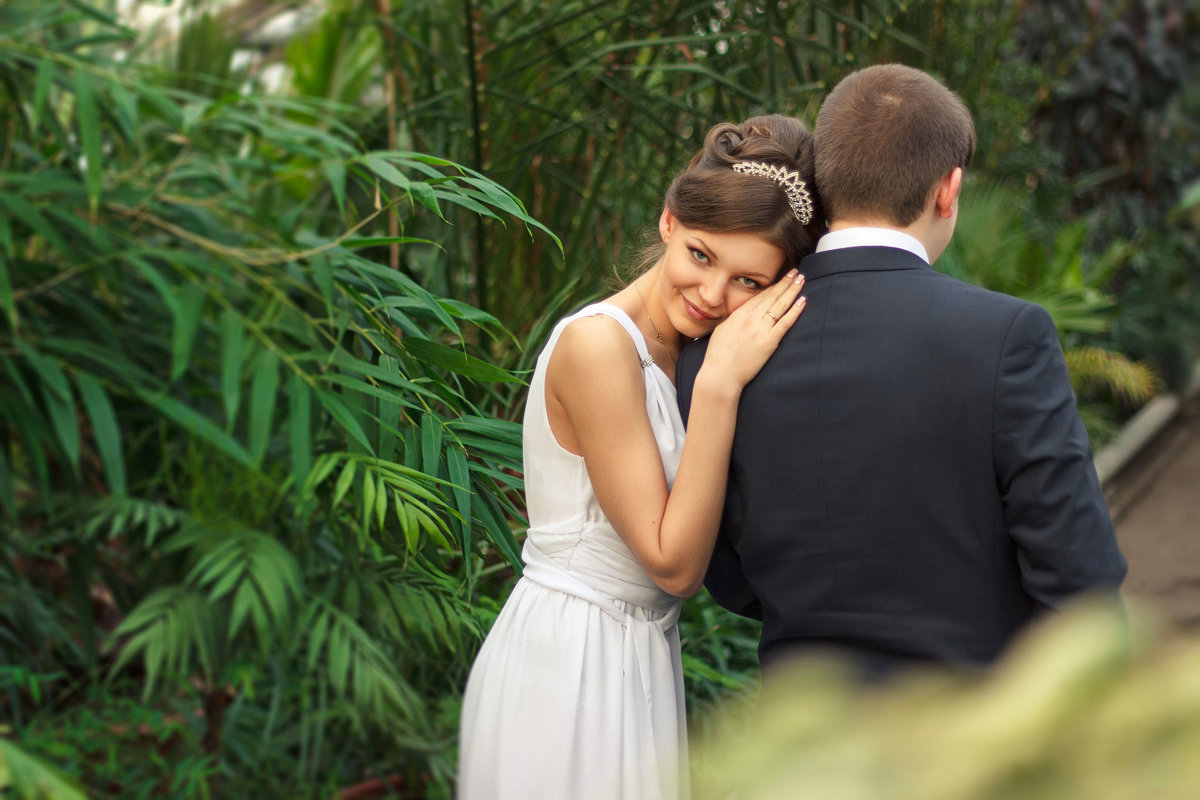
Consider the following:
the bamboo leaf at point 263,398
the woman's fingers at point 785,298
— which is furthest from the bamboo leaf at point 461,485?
the bamboo leaf at point 263,398

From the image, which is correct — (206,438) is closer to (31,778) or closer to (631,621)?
(31,778)

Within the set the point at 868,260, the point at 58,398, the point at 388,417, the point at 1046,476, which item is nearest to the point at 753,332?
the point at 868,260

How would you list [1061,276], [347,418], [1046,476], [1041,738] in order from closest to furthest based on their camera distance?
1. [1041,738]
2. [1046,476]
3. [347,418]
4. [1061,276]

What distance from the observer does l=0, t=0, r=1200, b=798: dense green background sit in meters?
1.90

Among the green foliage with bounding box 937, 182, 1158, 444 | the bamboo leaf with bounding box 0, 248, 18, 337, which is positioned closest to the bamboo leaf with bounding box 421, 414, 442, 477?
the bamboo leaf with bounding box 0, 248, 18, 337

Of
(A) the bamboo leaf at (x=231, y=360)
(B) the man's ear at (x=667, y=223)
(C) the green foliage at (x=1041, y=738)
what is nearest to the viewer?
(C) the green foliage at (x=1041, y=738)

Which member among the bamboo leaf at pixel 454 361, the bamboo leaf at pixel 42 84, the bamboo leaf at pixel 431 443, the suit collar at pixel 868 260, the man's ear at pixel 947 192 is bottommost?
the bamboo leaf at pixel 431 443

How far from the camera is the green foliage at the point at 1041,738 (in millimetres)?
329

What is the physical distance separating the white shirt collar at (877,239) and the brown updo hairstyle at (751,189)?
0.07 metres

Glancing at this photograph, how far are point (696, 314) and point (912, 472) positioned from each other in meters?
0.38

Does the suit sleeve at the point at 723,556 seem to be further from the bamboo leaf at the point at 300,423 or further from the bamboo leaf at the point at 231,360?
the bamboo leaf at the point at 231,360

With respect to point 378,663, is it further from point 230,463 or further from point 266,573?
point 230,463

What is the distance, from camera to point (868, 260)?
1358 millimetres

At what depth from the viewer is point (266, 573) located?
2.55 m
